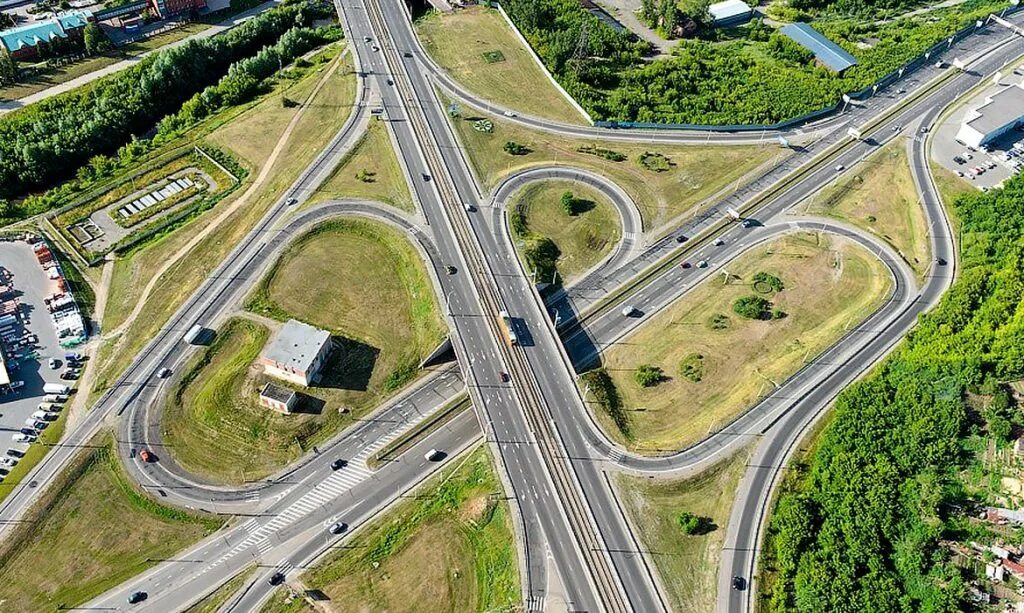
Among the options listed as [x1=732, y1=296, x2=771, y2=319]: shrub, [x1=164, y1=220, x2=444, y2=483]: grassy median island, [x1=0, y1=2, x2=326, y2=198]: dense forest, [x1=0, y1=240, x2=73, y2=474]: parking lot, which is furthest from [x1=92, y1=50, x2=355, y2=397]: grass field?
[x1=732, y1=296, x2=771, y2=319]: shrub

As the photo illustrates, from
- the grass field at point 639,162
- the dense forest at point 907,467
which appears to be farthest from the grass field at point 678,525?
the grass field at point 639,162

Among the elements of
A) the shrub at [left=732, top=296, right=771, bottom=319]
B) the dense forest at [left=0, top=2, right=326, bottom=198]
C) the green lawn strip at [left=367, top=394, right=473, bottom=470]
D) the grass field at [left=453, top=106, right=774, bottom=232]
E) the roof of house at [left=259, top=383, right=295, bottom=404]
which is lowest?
the green lawn strip at [left=367, top=394, right=473, bottom=470]

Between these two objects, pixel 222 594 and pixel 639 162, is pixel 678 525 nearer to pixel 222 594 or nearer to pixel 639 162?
pixel 222 594

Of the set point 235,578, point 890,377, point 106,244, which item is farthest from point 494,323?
point 106,244

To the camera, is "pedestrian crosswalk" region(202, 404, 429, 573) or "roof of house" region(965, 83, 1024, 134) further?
"roof of house" region(965, 83, 1024, 134)

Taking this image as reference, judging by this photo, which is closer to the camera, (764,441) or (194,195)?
(764,441)

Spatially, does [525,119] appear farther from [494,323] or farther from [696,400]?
[696,400]

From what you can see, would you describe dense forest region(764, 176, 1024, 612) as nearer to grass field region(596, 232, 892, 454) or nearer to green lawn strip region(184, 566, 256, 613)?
grass field region(596, 232, 892, 454)
